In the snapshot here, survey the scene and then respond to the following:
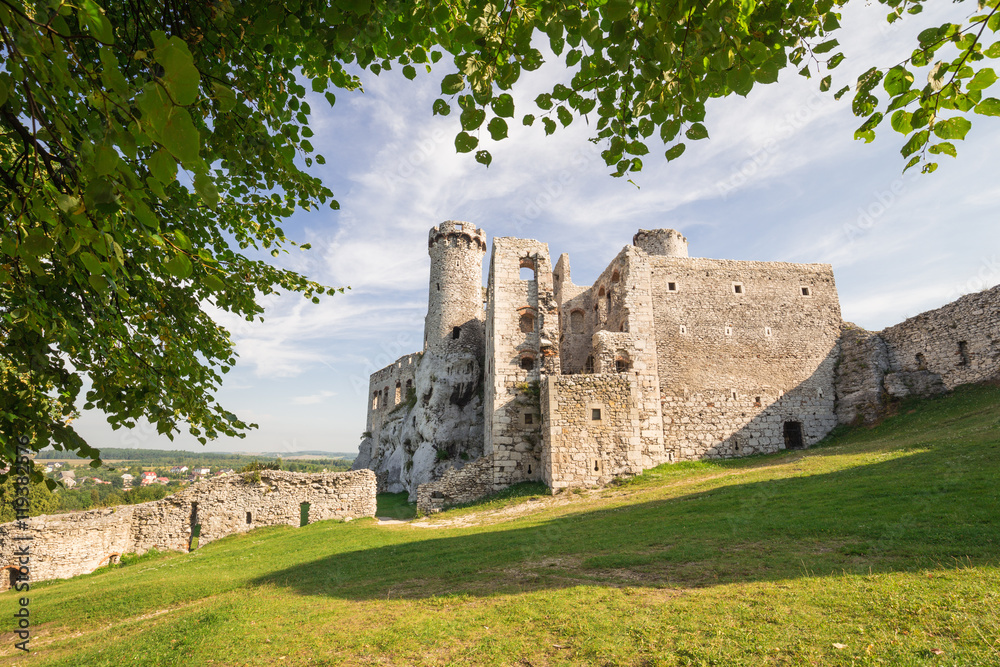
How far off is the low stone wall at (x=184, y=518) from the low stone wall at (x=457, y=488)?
2.27 m

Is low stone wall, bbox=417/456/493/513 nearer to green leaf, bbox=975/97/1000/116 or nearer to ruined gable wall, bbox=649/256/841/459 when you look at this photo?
ruined gable wall, bbox=649/256/841/459

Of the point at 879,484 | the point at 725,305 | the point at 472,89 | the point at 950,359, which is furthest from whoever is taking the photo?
the point at 725,305

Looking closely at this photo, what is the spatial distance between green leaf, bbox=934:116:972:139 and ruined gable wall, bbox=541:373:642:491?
50.5 ft

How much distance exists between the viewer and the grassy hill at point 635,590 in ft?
15.0

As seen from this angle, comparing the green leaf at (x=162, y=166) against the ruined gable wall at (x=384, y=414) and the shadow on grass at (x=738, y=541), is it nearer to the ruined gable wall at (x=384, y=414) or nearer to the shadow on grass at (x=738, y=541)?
the shadow on grass at (x=738, y=541)

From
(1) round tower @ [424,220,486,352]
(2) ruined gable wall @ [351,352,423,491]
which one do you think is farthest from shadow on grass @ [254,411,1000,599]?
(2) ruined gable wall @ [351,352,423,491]

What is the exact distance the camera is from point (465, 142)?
349 cm

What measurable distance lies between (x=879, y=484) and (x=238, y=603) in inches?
511

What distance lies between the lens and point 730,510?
1034cm

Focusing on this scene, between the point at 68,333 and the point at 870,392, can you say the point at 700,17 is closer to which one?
the point at 68,333

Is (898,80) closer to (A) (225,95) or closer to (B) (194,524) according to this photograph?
(A) (225,95)

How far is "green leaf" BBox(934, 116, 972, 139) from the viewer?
9.98 feet

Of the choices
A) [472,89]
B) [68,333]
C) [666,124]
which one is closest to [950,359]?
[666,124]

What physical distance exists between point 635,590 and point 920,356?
76.6 feet
